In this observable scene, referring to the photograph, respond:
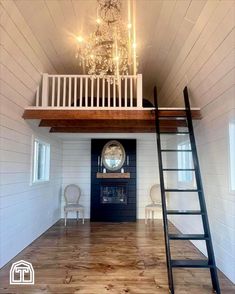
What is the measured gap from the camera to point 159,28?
3.74 metres

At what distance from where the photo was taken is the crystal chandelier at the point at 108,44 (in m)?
2.95

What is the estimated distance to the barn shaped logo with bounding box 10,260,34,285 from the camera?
3.10 meters

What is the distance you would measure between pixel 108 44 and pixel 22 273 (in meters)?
3.11

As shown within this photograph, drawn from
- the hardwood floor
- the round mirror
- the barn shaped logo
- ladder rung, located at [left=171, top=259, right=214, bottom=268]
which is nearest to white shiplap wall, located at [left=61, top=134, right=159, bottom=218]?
the round mirror

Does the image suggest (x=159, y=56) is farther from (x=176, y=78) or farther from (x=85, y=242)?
(x=85, y=242)

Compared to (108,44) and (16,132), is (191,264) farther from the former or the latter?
(16,132)

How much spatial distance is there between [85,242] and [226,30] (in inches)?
159

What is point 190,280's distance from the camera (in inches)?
124

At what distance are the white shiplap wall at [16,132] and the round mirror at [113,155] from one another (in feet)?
7.37

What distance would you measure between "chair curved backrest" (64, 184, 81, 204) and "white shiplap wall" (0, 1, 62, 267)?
5.60 ft

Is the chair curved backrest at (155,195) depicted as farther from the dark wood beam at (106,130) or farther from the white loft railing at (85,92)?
the white loft railing at (85,92)

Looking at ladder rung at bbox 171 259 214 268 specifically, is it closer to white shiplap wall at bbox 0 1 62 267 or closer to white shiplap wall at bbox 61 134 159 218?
white shiplap wall at bbox 0 1 62 267

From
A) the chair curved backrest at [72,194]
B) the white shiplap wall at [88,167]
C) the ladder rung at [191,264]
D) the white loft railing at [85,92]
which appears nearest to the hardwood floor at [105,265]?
the ladder rung at [191,264]

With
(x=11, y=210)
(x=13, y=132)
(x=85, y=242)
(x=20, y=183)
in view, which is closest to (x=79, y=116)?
(x=13, y=132)
